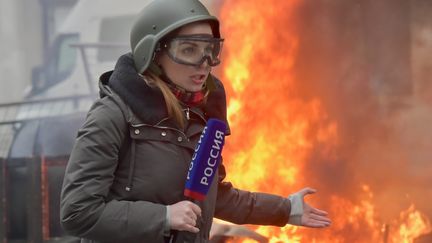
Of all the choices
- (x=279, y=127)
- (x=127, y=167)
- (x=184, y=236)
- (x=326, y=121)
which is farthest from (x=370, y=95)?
(x=127, y=167)

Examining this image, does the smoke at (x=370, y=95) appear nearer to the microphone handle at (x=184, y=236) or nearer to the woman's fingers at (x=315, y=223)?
the woman's fingers at (x=315, y=223)

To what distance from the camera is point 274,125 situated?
20.0 feet

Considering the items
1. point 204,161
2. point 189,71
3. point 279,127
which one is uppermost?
point 279,127

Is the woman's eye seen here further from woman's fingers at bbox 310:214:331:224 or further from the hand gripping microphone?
woman's fingers at bbox 310:214:331:224

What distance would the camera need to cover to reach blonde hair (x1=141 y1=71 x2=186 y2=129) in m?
2.46

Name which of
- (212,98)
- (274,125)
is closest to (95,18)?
(274,125)

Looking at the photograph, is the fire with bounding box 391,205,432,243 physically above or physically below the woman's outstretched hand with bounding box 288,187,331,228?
above

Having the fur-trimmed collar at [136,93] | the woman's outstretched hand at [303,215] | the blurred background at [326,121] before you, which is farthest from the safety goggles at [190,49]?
the blurred background at [326,121]

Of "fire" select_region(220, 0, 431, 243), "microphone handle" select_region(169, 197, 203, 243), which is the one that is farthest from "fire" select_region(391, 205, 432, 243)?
"microphone handle" select_region(169, 197, 203, 243)

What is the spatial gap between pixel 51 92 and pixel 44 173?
2786 millimetres

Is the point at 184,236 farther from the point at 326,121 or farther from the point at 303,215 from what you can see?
the point at 326,121

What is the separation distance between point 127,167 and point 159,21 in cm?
53

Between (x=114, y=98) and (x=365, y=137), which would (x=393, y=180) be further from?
(x=114, y=98)

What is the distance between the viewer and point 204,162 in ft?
7.56
